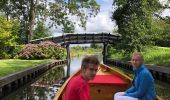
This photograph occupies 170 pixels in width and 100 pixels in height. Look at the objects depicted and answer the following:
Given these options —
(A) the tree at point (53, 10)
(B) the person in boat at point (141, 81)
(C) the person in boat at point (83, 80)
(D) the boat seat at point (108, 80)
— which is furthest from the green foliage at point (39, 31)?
(C) the person in boat at point (83, 80)

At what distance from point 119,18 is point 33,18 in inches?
403

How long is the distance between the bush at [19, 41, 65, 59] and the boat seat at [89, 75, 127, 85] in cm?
2890

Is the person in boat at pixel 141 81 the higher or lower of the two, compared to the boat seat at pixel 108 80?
higher

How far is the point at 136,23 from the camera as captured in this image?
123 feet

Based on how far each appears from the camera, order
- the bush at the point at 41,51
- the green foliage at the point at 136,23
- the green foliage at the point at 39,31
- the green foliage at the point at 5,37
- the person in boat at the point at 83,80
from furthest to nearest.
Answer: the green foliage at the point at 39,31
the bush at the point at 41,51
the green foliage at the point at 5,37
the green foliage at the point at 136,23
the person in boat at the point at 83,80

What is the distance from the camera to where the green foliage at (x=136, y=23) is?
37.1 metres

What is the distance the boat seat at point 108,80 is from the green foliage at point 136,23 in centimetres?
2411

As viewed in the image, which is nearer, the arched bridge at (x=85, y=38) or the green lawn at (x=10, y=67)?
the green lawn at (x=10, y=67)

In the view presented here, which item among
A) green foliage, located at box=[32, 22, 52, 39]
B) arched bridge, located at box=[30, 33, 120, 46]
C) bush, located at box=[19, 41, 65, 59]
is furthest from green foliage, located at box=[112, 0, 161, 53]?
green foliage, located at box=[32, 22, 52, 39]

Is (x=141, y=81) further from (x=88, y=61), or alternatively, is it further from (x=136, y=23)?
(x=136, y=23)

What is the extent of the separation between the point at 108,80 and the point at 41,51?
31.9m

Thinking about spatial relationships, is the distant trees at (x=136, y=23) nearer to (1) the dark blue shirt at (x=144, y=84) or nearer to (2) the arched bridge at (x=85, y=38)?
(2) the arched bridge at (x=85, y=38)

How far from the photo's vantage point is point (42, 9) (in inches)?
1935

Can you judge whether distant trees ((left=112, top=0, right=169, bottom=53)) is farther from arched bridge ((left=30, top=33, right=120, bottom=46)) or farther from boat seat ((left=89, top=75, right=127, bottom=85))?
boat seat ((left=89, top=75, right=127, bottom=85))
